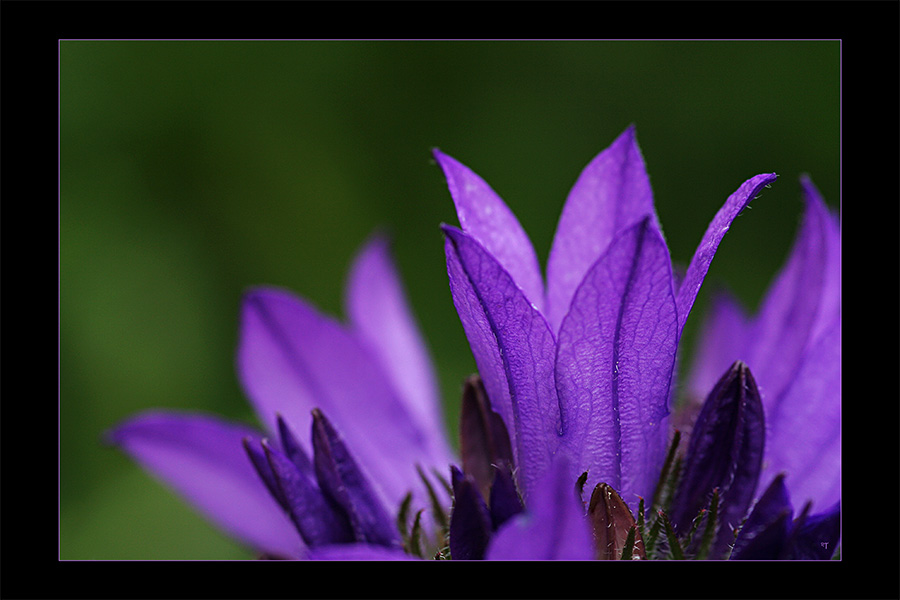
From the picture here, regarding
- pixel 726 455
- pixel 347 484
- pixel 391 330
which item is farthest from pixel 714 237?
pixel 391 330

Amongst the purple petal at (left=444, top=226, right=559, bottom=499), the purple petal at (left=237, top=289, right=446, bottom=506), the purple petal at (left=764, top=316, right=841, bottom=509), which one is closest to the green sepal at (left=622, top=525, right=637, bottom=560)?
the purple petal at (left=444, top=226, right=559, bottom=499)

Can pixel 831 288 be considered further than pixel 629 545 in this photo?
Yes

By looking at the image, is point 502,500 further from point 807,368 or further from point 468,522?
point 807,368

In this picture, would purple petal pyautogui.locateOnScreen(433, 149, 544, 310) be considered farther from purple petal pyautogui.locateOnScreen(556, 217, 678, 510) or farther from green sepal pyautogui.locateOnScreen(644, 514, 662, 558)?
green sepal pyautogui.locateOnScreen(644, 514, 662, 558)
